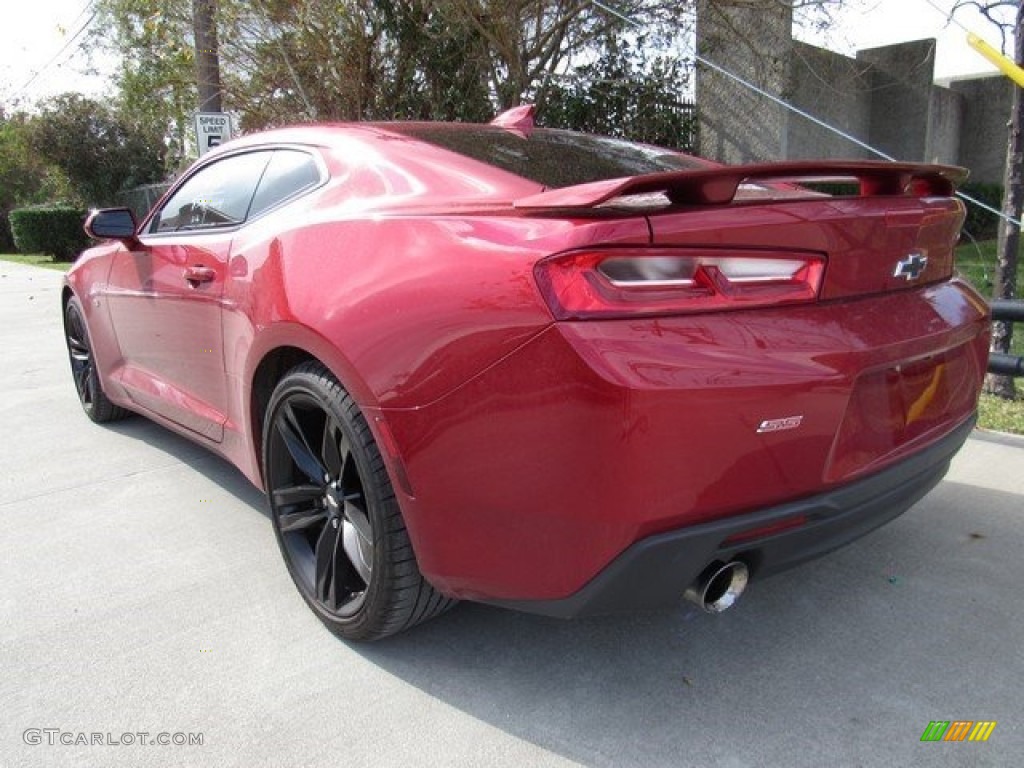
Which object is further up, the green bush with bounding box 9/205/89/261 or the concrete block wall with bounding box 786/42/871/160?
the concrete block wall with bounding box 786/42/871/160

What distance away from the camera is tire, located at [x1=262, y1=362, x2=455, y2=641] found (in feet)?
7.38

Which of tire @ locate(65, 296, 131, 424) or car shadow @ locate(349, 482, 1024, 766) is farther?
tire @ locate(65, 296, 131, 424)

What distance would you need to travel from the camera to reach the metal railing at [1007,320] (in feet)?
11.8

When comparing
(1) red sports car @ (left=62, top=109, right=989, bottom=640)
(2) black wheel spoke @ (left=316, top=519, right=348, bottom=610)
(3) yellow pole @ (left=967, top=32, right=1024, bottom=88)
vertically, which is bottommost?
(2) black wheel spoke @ (left=316, top=519, right=348, bottom=610)

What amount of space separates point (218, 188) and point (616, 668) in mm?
2453

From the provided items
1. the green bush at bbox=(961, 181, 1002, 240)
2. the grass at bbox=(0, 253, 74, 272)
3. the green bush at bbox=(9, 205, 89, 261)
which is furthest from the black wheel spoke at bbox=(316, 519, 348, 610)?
the green bush at bbox=(9, 205, 89, 261)

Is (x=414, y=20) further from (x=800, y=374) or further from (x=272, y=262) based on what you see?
(x=800, y=374)

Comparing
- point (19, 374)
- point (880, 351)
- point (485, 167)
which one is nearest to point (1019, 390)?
point (880, 351)

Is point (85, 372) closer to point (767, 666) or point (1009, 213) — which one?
point (767, 666)

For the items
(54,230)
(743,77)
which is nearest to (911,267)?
(743,77)

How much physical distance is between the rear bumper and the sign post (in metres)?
9.14

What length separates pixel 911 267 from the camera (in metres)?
2.21

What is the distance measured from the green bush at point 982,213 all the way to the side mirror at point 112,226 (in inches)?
491

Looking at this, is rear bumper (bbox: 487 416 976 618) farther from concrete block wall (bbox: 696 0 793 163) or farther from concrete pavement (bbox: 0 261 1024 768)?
concrete block wall (bbox: 696 0 793 163)
